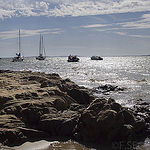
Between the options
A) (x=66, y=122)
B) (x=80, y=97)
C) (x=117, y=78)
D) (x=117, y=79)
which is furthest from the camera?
(x=117, y=78)

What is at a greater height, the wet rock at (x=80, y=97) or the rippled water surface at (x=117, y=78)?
the wet rock at (x=80, y=97)

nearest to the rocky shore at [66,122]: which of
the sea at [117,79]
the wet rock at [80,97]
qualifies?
the sea at [117,79]

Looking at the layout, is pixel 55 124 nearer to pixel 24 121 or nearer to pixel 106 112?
pixel 24 121

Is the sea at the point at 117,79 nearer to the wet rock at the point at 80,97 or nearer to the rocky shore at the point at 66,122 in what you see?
the rocky shore at the point at 66,122

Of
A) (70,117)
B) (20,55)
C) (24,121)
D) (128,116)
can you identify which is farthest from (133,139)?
(20,55)

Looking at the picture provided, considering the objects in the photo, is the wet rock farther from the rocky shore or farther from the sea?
the sea

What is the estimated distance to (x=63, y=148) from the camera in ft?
41.0

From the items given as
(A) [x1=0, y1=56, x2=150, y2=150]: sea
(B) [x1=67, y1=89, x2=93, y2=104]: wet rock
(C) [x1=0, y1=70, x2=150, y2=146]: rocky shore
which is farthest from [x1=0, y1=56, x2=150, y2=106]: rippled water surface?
(C) [x1=0, y1=70, x2=150, y2=146]: rocky shore

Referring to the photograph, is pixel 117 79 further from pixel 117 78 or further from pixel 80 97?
Result: pixel 80 97

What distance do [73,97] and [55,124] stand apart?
6223 millimetres

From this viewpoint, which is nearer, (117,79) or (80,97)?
(80,97)

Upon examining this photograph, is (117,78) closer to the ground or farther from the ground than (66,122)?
closer to the ground

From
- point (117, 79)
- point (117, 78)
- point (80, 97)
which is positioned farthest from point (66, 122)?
point (117, 78)

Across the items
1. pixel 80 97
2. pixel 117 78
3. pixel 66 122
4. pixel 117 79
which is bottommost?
pixel 117 78
